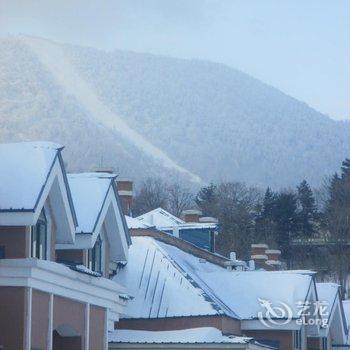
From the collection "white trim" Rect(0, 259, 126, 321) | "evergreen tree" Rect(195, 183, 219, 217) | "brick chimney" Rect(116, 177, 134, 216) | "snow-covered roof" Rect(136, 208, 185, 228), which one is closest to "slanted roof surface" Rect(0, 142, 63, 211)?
"white trim" Rect(0, 259, 126, 321)

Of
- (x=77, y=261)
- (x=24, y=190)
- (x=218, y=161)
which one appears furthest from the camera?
(x=218, y=161)

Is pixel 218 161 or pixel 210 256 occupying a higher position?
pixel 218 161

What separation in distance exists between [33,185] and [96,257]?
7.04 metres

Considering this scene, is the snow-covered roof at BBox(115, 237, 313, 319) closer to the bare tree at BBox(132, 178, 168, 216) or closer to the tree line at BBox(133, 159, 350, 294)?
the tree line at BBox(133, 159, 350, 294)

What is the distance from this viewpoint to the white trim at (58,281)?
27.4 metres

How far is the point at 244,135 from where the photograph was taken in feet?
580

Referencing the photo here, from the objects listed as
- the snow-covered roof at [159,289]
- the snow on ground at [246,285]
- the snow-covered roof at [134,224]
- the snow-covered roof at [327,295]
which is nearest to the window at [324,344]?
the snow-covered roof at [327,295]

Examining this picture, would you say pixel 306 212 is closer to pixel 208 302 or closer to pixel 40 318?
pixel 208 302

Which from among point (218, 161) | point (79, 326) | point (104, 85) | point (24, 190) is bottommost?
point (79, 326)

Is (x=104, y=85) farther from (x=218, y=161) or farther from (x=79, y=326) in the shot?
(x=79, y=326)

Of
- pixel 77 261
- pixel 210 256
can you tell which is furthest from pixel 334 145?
pixel 77 261

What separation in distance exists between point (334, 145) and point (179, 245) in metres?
131

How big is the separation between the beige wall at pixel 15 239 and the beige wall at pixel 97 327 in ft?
11.0

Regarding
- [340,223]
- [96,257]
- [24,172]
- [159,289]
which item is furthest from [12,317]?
[340,223]
